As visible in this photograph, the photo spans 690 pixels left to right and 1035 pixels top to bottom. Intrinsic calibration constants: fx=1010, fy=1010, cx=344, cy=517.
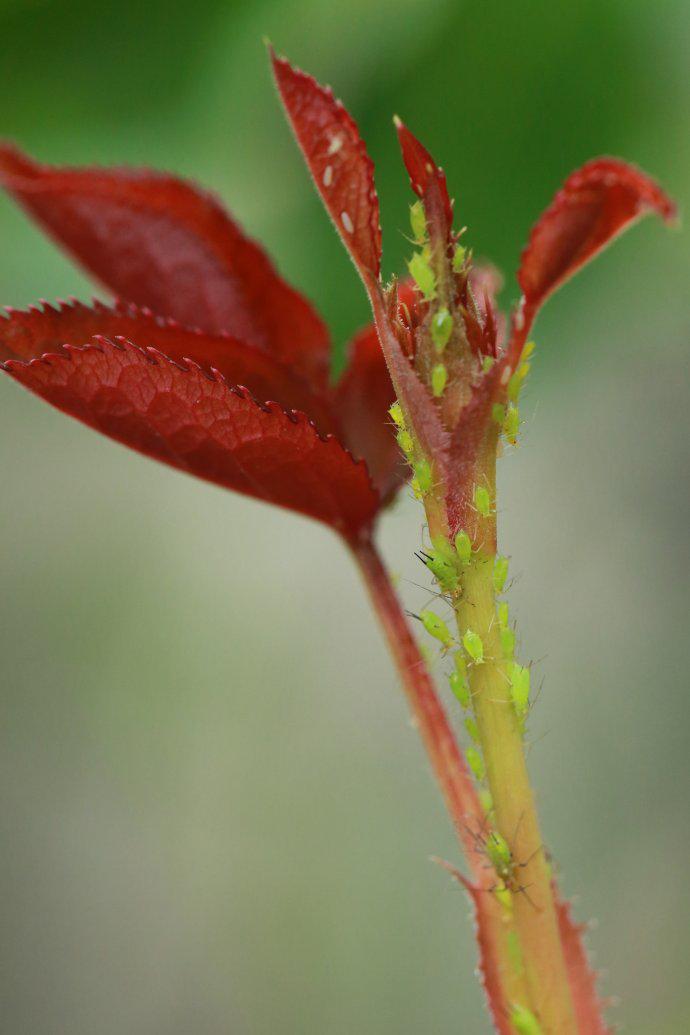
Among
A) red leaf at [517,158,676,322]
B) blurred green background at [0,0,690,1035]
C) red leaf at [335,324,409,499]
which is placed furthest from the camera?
blurred green background at [0,0,690,1035]

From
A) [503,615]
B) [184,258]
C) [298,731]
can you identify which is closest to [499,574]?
[503,615]

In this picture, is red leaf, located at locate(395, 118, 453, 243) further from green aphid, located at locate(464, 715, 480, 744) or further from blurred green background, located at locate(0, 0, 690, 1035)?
blurred green background, located at locate(0, 0, 690, 1035)

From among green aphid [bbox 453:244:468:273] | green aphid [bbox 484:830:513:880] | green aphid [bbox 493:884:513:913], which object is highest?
green aphid [bbox 453:244:468:273]

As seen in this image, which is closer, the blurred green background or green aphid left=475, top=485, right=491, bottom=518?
green aphid left=475, top=485, right=491, bottom=518

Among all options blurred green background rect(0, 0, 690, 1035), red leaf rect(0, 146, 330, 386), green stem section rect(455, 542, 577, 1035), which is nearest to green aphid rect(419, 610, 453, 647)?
green stem section rect(455, 542, 577, 1035)

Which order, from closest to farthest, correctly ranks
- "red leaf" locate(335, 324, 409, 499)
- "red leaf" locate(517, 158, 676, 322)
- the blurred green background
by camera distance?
"red leaf" locate(517, 158, 676, 322) < "red leaf" locate(335, 324, 409, 499) < the blurred green background

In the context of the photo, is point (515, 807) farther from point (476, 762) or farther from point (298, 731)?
point (298, 731)

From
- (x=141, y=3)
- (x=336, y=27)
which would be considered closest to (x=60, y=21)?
(x=141, y=3)
